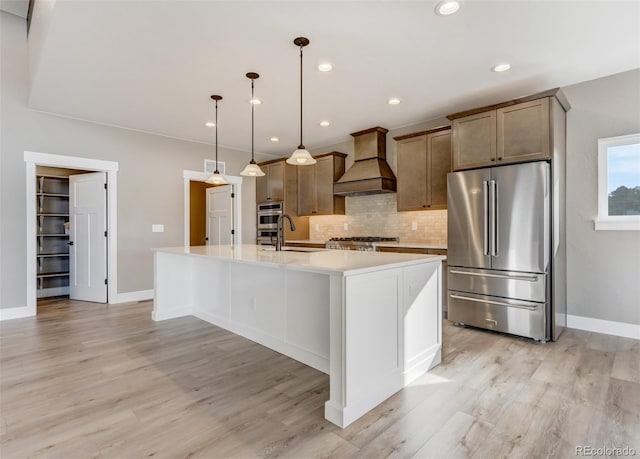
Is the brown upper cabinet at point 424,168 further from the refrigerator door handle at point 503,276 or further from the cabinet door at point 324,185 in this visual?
the cabinet door at point 324,185

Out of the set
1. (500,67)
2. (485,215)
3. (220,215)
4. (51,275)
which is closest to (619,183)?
(485,215)

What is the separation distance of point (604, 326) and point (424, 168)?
2601 millimetres

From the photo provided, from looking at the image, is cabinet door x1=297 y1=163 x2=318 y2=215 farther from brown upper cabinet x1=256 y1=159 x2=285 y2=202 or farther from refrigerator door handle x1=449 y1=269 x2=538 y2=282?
refrigerator door handle x1=449 y1=269 x2=538 y2=282

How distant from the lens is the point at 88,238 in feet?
16.6

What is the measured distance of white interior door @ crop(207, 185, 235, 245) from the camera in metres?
6.37

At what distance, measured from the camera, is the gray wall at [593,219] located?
3285 mm

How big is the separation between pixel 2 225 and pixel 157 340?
2660mm

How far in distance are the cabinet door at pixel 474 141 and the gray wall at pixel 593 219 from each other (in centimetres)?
87

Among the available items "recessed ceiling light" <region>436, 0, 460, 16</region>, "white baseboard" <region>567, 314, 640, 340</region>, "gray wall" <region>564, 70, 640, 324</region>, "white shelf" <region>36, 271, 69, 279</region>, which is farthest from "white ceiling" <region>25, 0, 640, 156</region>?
"white shelf" <region>36, 271, 69, 279</region>

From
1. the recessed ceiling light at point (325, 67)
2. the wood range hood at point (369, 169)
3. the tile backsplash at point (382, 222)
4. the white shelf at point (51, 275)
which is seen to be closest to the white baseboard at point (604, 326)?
the tile backsplash at point (382, 222)

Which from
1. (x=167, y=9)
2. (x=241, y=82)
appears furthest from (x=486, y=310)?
(x=167, y=9)

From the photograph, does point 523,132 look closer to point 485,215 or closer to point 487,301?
point 485,215

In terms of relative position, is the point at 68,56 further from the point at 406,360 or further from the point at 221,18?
the point at 406,360

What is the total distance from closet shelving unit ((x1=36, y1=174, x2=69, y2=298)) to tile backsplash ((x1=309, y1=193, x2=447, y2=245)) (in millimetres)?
4416
